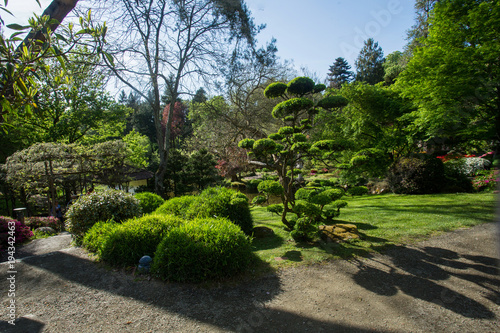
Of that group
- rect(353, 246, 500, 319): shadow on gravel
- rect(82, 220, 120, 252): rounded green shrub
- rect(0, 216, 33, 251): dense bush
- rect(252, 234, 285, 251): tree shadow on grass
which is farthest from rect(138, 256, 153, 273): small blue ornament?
rect(0, 216, 33, 251): dense bush

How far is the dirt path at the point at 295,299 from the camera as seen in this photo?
8.20 feet

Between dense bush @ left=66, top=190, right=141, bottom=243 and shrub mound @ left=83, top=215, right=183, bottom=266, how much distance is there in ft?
4.01

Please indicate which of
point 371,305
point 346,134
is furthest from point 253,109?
point 371,305

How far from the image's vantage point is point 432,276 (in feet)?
10.8

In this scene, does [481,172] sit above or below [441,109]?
below

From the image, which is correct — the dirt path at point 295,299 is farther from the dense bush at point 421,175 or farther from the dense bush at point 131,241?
the dense bush at point 421,175

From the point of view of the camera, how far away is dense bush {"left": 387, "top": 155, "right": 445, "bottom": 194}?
9039 mm

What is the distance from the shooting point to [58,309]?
2.98 meters

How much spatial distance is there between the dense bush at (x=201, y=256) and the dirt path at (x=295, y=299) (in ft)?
0.63

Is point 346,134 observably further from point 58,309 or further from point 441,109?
point 58,309

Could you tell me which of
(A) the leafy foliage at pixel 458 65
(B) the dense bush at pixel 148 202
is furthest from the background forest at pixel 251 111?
→ (B) the dense bush at pixel 148 202

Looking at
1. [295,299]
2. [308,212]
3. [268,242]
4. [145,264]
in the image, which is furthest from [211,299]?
[308,212]

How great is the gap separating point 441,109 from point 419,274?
15.7ft

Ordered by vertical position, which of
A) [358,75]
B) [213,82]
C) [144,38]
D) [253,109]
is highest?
[358,75]
